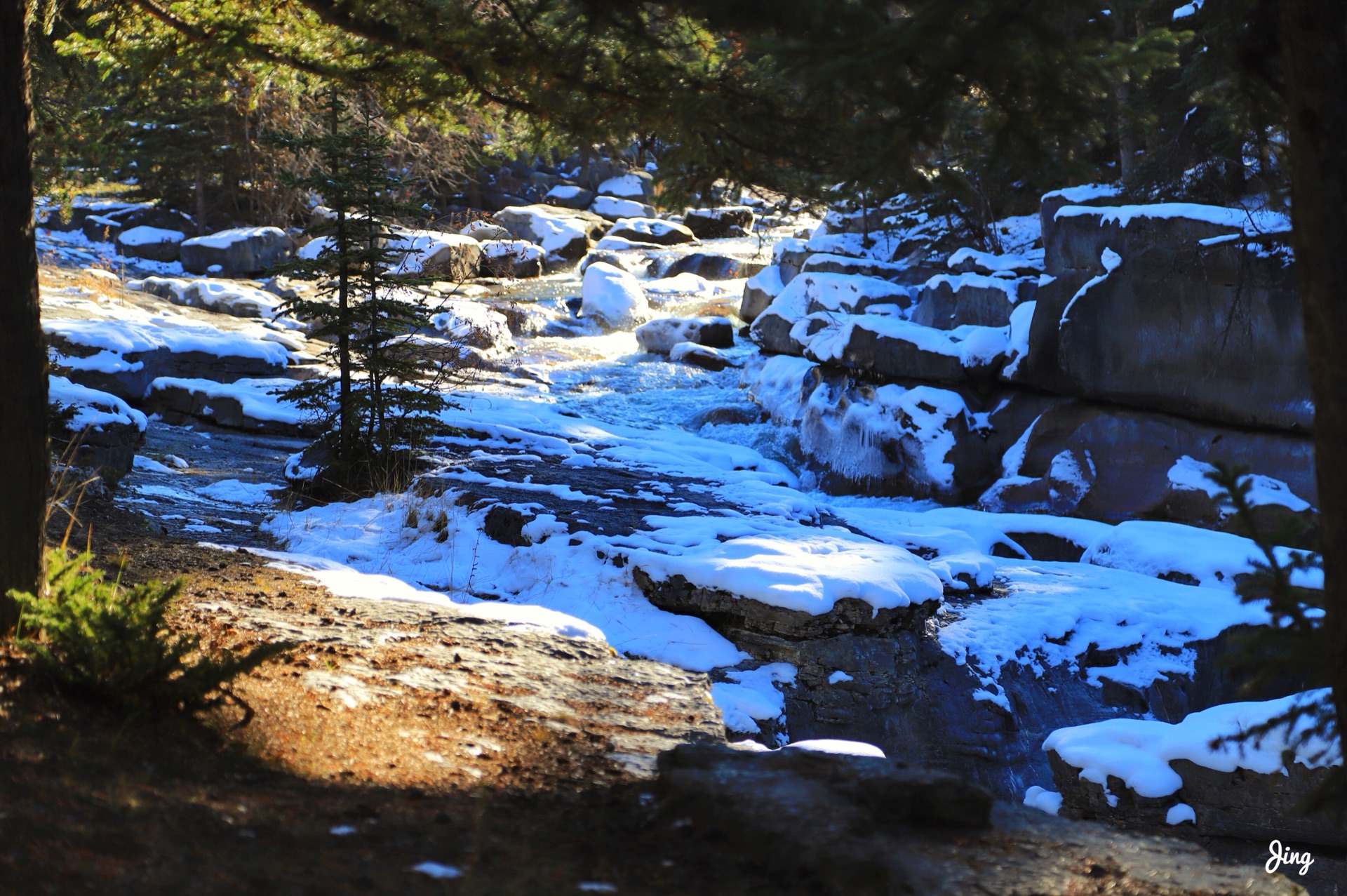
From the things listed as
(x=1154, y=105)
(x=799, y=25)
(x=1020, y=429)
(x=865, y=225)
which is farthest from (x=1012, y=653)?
(x=865, y=225)

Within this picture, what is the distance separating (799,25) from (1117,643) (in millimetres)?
5539

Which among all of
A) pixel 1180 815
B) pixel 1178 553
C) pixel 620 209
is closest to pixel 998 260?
pixel 1178 553

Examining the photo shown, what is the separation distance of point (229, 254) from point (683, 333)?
13621 millimetres

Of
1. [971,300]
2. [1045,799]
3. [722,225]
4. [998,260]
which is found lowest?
[1045,799]

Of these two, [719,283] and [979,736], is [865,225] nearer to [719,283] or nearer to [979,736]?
[719,283]

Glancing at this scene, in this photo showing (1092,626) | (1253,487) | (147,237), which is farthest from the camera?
(147,237)

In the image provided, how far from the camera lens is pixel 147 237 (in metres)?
28.2

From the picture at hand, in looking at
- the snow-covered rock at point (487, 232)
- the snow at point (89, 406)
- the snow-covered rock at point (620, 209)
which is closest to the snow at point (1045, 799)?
the snow at point (89, 406)

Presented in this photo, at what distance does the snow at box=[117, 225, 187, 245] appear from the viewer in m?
28.2

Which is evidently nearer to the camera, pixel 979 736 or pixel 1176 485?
pixel 979 736

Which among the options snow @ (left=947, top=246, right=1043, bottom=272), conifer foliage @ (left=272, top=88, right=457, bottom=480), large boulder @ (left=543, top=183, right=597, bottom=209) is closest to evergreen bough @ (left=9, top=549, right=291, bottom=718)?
conifer foliage @ (left=272, top=88, right=457, bottom=480)

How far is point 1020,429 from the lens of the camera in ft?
40.0

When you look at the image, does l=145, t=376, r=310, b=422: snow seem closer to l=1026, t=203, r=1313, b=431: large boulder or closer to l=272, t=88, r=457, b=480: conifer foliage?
l=272, t=88, r=457, b=480: conifer foliage

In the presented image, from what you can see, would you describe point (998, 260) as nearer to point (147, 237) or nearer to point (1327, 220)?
point (1327, 220)
